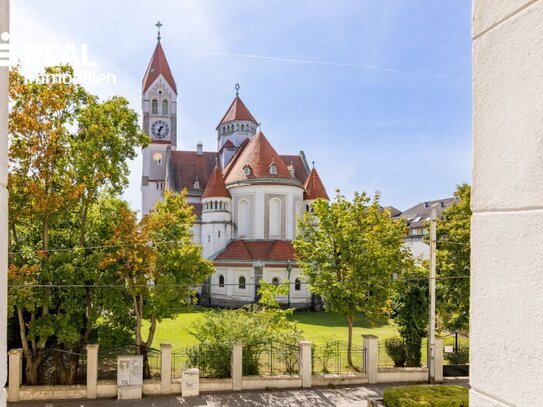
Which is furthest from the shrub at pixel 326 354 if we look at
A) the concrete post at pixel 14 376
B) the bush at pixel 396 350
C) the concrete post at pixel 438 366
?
the concrete post at pixel 14 376

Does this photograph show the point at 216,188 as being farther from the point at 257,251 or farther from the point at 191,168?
the point at 191,168

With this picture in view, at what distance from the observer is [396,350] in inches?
653

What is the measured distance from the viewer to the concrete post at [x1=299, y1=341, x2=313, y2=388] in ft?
46.7

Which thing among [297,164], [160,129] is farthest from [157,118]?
[297,164]

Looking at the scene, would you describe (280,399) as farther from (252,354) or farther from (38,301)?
(38,301)

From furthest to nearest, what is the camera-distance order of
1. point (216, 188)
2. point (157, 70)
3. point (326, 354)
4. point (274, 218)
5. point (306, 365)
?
point (157, 70) → point (216, 188) → point (274, 218) → point (326, 354) → point (306, 365)

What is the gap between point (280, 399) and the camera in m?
13.2

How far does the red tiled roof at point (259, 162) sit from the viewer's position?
117ft

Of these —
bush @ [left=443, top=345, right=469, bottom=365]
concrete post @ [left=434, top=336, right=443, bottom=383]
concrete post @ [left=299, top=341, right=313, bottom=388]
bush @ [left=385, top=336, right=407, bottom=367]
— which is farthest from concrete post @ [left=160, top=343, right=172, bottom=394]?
bush @ [left=443, top=345, right=469, bottom=365]

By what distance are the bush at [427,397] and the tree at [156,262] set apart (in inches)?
300

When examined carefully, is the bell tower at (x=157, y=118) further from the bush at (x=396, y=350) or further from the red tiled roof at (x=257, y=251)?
the bush at (x=396, y=350)

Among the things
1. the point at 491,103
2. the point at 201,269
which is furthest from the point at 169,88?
the point at 491,103

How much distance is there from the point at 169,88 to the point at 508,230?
176 feet

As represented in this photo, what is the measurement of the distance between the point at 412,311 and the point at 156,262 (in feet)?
34.8
